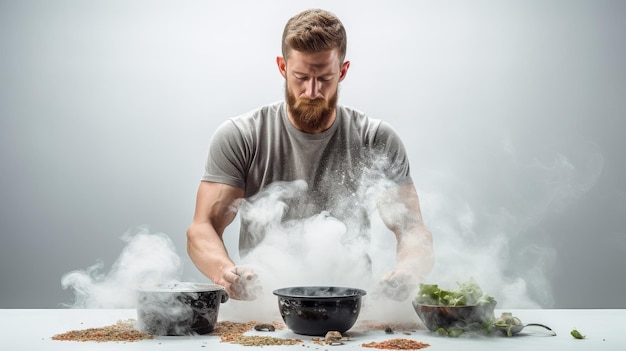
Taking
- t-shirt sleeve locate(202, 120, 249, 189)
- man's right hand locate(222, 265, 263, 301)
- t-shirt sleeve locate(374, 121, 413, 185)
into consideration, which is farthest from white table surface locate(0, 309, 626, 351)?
t-shirt sleeve locate(374, 121, 413, 185)

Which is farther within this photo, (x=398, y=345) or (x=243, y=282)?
(x=243, y=282)

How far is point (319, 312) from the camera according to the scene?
225 centimetres

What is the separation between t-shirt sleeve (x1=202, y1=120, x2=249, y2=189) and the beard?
335 mm

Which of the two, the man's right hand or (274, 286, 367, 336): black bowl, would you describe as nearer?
(274, 286, 367, 336): black bowl

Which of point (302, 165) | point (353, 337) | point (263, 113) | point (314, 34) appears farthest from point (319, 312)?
point (263, 113)

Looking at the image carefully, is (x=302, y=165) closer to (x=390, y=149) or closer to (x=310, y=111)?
(x=310, y=111)

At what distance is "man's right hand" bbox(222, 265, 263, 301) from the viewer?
250 cm

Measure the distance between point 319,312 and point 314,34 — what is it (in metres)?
1.65

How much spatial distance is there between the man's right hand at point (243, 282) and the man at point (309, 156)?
2.29ft

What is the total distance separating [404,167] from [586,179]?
1.85 m

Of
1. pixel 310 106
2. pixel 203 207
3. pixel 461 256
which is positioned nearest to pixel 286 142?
pixel 310 106

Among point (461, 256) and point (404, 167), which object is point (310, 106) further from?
point (461, 256)

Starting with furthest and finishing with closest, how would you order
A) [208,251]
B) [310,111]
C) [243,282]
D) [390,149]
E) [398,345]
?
1. [390,149]
2. [310,111]
3. [208,251]
4. [243,282]
5. [398,345]

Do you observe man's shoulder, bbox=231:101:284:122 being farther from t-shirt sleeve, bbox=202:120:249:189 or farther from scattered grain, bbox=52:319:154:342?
scattered grain, bbox=52:319:154:342
